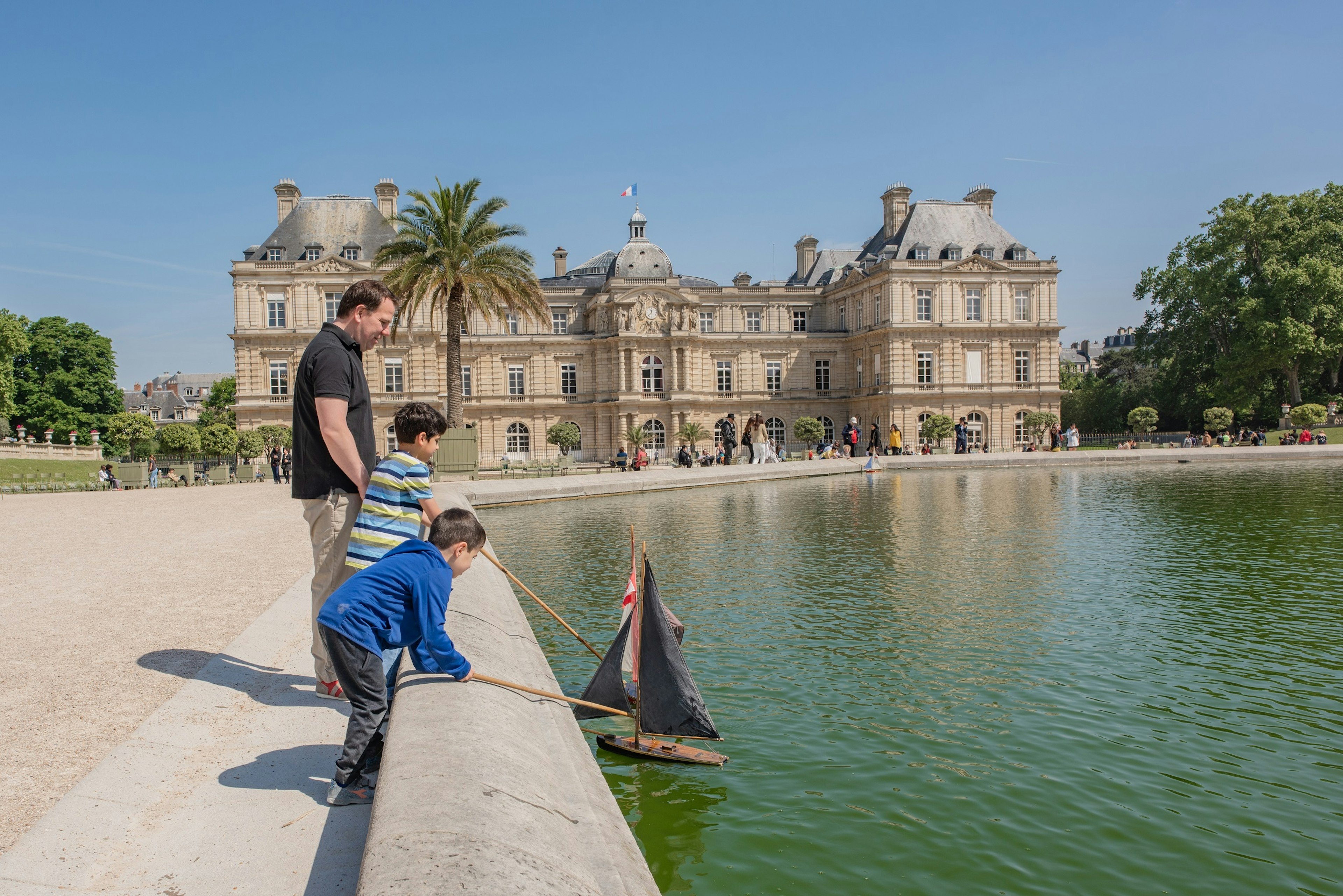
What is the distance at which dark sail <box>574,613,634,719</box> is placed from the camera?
6.59 m

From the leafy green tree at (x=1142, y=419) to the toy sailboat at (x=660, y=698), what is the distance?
49.9 metres

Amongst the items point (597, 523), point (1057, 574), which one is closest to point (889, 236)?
point (597, 523)

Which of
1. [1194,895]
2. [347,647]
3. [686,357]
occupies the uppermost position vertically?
[686,357]

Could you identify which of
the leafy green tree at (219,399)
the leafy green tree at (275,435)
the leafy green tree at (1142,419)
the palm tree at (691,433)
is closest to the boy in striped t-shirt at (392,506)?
the leafy green tree at (275,435)

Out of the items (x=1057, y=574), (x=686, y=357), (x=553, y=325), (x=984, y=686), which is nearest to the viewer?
(x=984, y=686)

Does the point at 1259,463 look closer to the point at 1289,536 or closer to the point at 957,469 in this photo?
the point at 957,469

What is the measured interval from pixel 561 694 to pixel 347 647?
136cm

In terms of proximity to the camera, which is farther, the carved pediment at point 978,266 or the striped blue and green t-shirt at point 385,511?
the carved pediment at point 978,266

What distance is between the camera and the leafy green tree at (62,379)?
212 ft

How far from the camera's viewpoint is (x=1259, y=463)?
3375cm

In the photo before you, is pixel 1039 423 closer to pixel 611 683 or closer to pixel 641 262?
pixel 641 262

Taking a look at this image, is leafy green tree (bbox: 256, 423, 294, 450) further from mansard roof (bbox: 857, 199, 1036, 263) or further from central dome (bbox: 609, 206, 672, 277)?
mansard roof (bbox: 857, 199, 1036, 263)

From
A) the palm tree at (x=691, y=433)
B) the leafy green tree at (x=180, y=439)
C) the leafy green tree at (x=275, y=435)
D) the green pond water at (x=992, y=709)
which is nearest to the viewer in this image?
the green pond water at (x=992, y=709)

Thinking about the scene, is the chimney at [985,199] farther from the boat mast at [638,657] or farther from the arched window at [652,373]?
the boat mast at [638,657]
